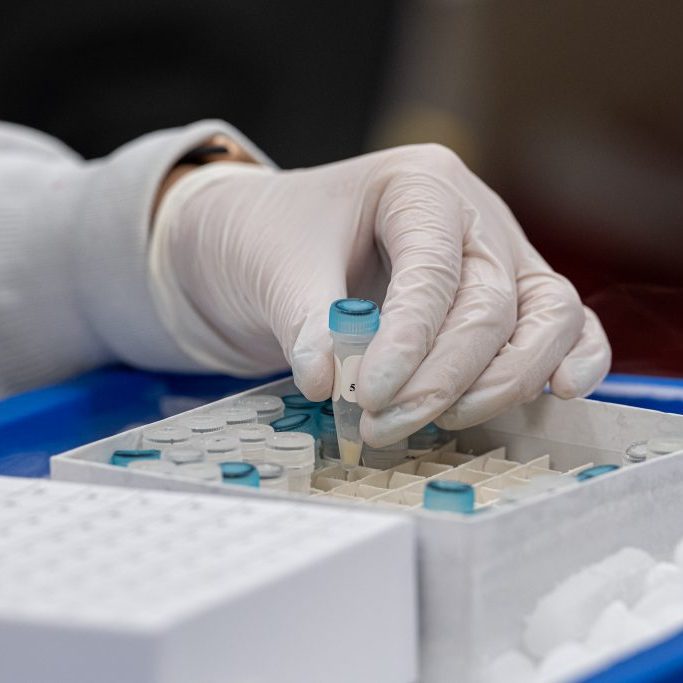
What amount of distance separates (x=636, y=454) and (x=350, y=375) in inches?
9.3

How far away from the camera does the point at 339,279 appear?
1.04 metres

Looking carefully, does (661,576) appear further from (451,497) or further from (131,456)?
(131,456)

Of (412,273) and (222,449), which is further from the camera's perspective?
(412,273)

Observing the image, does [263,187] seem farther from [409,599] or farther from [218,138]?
[409,599]

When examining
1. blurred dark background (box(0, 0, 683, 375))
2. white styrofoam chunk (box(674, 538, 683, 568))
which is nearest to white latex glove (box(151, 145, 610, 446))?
white styrofoam chunk (box(674, 538, 683, 568))

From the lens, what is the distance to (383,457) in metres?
0.93

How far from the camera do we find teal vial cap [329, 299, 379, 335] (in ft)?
2.88

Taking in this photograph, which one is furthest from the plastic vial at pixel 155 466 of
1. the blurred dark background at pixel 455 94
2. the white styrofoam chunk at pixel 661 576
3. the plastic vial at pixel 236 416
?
the blurred dark background at pixel 455 94

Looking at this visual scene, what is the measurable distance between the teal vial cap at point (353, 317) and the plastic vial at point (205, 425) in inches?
4.8

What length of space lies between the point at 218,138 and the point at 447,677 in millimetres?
1052

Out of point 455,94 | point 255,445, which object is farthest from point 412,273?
point 455,94

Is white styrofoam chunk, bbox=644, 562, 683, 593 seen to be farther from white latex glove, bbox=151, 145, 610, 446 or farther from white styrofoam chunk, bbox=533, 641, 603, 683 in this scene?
white latex glove, bbox=151, 145, 610, 446

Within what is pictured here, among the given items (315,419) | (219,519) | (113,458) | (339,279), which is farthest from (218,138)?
(219,519)

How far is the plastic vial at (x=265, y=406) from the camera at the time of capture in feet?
3.13
